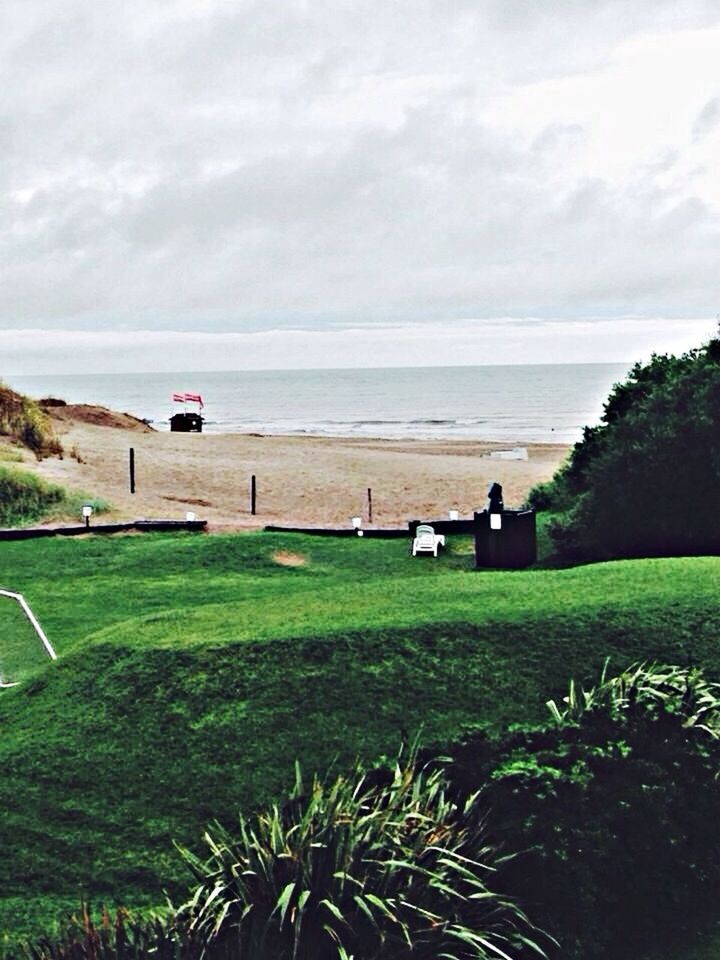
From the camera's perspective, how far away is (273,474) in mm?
37438

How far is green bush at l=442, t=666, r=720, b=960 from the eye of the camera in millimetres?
7719

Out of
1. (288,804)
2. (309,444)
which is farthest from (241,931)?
(309,444)

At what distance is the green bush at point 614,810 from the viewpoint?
772 centimetres

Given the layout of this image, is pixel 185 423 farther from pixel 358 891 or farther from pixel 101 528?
pixel 358 891

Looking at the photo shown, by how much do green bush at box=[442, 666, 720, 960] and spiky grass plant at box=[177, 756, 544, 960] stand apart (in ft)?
1.46

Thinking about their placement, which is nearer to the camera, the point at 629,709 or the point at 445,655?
the point at 629,709

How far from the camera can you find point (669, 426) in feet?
56.9

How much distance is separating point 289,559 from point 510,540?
3.71 metres

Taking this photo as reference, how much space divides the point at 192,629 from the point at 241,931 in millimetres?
5237

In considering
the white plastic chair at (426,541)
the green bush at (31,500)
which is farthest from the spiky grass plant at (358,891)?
the green bush at (31,500)

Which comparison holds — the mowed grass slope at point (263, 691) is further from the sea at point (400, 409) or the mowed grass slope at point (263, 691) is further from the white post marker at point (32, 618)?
the sea at point (400, 409)

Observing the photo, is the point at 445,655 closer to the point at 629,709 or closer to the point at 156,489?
the point at 629,709

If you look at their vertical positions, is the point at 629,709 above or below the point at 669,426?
below

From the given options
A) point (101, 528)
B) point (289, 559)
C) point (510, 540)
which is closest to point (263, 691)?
point (289, 559)
